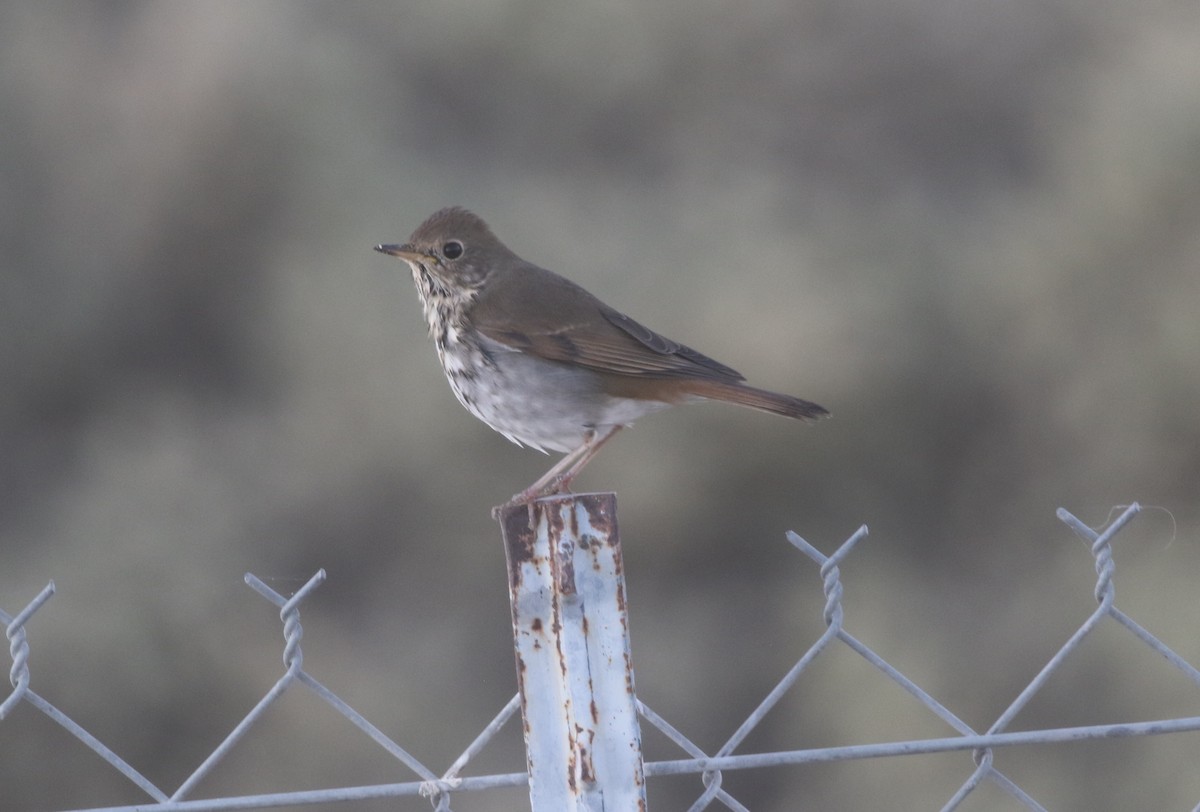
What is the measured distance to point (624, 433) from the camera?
7.41m

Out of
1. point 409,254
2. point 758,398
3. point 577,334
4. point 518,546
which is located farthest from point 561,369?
point 518,546

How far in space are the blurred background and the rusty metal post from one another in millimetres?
4216

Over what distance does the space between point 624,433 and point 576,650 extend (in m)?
5.66

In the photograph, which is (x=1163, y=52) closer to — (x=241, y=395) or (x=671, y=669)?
(x=671, y=669)

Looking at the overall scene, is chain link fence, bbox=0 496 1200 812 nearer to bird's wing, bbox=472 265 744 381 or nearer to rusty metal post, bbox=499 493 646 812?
rusty metal post, bbox=499 493 646 812

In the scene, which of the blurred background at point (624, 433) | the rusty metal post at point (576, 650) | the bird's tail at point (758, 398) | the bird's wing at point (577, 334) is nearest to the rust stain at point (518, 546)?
the rusty metal post at point (576, 650)

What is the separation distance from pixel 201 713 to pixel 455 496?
69.9 inches

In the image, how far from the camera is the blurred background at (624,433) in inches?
259

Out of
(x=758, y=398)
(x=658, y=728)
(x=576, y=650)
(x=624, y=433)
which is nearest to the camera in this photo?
(x=576, y=650)

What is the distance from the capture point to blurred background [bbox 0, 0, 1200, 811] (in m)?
6.58

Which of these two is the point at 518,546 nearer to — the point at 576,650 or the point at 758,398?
the point at 576,650

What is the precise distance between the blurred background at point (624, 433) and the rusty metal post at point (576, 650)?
4.22 metres

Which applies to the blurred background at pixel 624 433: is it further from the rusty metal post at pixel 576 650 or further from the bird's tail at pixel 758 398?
the rusty metal post at pixel 576 650

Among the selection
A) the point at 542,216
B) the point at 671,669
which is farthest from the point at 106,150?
the point at 671,669
